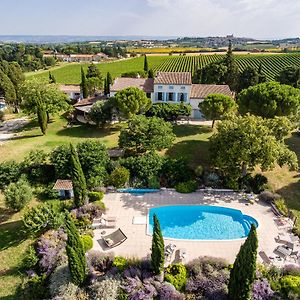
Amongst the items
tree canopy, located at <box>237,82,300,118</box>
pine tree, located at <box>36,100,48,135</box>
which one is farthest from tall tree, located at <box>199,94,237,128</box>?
pine tree, located at <box>36,100,48,135</box>

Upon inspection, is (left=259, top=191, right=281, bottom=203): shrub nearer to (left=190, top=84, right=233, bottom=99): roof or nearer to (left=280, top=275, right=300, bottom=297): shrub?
(left=280, top=275, right=300, bottom=297): shrub

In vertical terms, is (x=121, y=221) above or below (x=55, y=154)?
below

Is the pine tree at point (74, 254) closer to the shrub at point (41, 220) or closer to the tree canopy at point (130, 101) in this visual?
the shrub at point (41, 220)

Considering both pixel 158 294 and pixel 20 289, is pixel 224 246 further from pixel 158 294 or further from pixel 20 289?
pixel 20 289

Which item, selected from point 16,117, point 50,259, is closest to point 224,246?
point 50,259

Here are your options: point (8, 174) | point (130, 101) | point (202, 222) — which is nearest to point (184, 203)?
point (202, 222)
